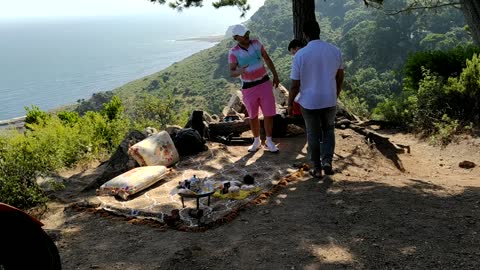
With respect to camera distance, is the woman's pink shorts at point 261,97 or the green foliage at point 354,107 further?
the green foliage at point 354,107

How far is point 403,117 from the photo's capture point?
9.70 m

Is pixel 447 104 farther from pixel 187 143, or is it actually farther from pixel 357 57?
pixel 357 57

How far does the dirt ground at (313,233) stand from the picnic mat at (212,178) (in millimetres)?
183

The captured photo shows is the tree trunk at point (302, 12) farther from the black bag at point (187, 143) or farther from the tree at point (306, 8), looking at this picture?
the black bag at point (187, 143)

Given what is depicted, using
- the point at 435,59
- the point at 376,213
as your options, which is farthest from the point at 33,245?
the point at 435,59

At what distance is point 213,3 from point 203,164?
216 inches

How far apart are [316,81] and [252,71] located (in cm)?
139

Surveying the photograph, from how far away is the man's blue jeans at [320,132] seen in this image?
498 centimetres

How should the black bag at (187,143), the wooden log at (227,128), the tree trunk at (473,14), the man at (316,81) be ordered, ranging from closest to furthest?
the man at (316,81)
the tree trunk at (473,14)
the black bag at (187,143)
the wooden log at (227,128)

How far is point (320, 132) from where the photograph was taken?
5141 mm

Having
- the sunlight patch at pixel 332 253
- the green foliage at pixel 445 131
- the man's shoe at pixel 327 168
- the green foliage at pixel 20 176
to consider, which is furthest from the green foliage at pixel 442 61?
the green foliage at pixel 20 176

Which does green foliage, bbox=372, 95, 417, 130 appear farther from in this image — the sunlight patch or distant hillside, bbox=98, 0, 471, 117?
distant hillside, bbox=98, 0, 471, 117

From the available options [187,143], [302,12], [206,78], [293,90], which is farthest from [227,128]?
[206,78]

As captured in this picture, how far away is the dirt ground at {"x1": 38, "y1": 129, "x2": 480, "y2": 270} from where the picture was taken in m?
3.32
